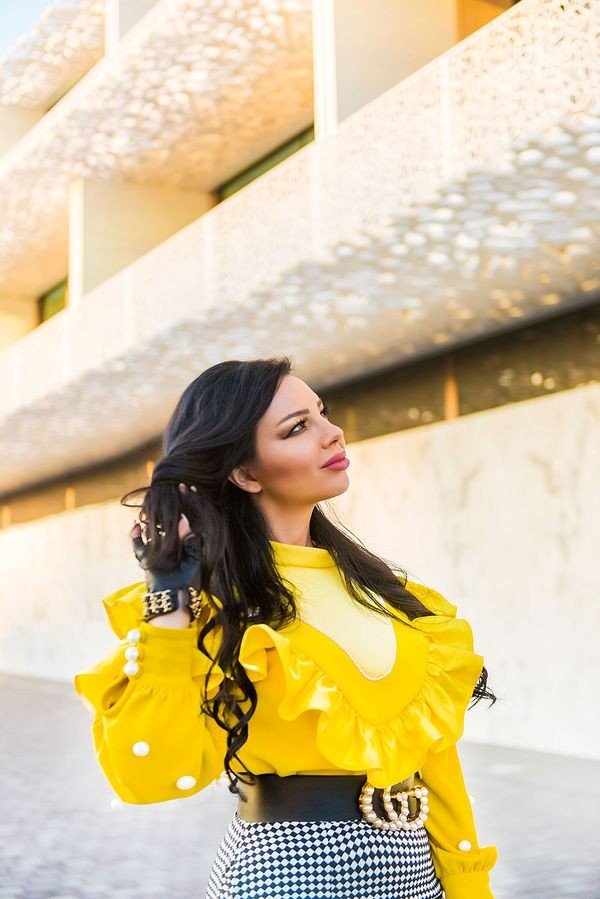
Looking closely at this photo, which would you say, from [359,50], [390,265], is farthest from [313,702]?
[359,50]

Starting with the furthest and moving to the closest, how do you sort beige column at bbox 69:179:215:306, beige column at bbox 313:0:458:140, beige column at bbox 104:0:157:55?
beige column at bbox 69:179:215:306
beige column at bbox 104:0:157:55
beige column at bbox 313:0:458:140

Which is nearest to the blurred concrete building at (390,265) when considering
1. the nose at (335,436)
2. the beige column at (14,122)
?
the beige column at (14,122)

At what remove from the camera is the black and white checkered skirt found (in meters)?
1.71

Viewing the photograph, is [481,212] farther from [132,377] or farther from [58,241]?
[58,241]

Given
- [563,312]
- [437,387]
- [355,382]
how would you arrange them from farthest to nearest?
[355,382], [437,387], [563,312]

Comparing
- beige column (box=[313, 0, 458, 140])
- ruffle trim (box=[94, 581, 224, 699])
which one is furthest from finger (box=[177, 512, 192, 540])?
beige column (box=[313, 0, 458, 140])

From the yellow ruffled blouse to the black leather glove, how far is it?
0.03m

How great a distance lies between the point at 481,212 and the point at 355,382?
206 inches

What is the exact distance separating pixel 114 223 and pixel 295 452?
47.1ft

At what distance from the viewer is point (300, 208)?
27.4 feet

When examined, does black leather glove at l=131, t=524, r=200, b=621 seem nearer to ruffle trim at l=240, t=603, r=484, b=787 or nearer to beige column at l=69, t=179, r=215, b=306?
ruffle trim at l=240, t=603, r=484, b=787

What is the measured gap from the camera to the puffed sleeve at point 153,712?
1.66 meters

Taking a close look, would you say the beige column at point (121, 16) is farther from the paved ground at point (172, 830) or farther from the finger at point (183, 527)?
the finger at point (183, 527)

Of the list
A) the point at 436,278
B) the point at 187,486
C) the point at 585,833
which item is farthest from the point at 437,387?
the point at 187,486
